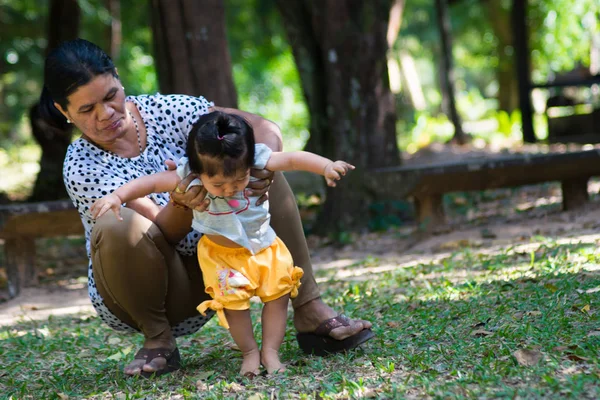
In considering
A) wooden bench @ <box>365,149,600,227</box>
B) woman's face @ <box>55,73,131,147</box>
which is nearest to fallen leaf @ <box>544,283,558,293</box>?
woman's face @ <box>55,73,131,147</box>

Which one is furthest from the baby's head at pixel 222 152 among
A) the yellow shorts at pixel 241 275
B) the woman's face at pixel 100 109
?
the woman's face at pixel 100 109

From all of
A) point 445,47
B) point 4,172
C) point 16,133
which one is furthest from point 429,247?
point 16,133

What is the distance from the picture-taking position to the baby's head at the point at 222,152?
285 centimetres

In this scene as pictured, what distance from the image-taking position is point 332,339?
3.26 metres

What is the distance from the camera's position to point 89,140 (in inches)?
130

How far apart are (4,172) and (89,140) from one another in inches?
606

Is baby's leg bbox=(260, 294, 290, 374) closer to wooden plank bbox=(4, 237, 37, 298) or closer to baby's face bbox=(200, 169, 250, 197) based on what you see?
baby's face bbox=(200, 169, 250, 197)

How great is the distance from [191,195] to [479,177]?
4.04 meters

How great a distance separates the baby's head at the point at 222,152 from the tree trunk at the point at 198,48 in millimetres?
4111

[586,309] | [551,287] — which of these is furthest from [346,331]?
[551,287]

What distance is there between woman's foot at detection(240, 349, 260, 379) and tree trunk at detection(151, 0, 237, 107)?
4132 mm

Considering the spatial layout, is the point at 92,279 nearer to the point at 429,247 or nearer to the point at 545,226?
the point at 429,247

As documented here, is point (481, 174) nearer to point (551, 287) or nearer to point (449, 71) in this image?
point (551, 287)

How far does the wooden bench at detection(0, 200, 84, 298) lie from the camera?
593 cm
